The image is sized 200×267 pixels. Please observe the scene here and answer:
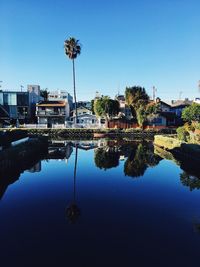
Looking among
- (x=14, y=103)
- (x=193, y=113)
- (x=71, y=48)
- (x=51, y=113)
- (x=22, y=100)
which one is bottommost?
(x=193, y=113)

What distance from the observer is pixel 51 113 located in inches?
2648

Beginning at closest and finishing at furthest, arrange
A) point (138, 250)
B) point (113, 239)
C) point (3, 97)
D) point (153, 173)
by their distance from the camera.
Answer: point (138, 250) → point (113, 239) → point (153, 173) → point (3, 97)

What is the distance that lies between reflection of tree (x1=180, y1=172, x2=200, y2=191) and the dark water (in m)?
0.07

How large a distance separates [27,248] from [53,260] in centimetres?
121

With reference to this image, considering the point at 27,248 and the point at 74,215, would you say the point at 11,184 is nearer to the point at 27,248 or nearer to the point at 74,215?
the point at 74,215

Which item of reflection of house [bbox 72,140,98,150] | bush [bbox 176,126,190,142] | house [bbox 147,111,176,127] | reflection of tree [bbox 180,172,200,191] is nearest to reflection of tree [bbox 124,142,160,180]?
reflection of tree [bbox 180,172,200,191]

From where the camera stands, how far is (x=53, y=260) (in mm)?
6805

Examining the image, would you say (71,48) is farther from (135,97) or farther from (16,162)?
(16,162)

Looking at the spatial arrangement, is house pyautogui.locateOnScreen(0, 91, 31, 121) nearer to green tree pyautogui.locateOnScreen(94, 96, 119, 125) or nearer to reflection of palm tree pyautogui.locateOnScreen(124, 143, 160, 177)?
green tree pyautogui.locateOnScreen(94, 96, 119, 125)

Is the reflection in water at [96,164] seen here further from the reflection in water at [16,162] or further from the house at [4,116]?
the house at [4,116]

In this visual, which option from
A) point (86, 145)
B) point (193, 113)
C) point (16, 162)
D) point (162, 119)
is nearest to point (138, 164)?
point (16, 162)

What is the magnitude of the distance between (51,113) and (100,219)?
197 ft

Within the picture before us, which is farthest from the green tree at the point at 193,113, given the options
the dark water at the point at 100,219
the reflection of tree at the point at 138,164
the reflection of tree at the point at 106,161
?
the dark water at the point at 100,219

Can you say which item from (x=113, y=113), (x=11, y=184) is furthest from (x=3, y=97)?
(x=11, y=184)
